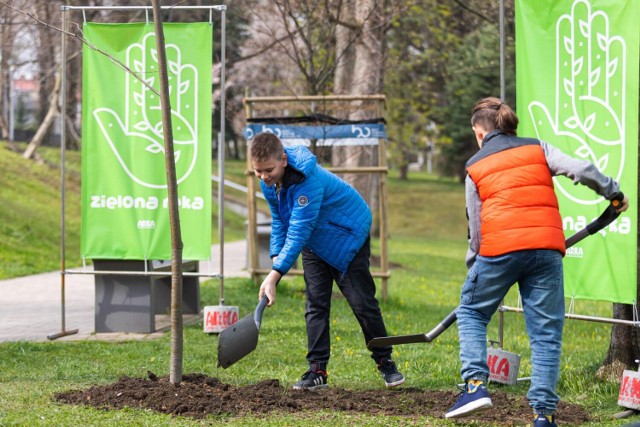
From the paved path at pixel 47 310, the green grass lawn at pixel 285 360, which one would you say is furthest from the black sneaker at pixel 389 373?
the paved path at pixel 47 310

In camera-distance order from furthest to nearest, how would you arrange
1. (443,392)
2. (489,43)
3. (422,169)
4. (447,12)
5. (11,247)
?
(422,169), (489,43), (447,12), (11,247), (443,392)

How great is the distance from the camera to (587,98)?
590 centimetres

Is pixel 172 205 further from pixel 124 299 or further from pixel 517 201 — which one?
pixel 124 299

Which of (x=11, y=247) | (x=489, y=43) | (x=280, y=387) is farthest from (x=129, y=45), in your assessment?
(x=489, y=43)

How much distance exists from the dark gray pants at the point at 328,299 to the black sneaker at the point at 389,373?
1.8 inches

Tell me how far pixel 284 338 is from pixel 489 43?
25786mm

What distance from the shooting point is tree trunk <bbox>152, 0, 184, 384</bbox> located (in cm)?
553

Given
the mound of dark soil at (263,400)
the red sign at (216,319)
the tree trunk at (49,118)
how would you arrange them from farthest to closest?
the tree trunk at (49,118) → the red sign at (216,319) → the mound of dark soil at (263,400)

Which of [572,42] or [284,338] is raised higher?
[572,42]

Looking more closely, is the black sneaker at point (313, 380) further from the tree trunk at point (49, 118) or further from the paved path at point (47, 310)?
the tree trunk at point (49, 118)

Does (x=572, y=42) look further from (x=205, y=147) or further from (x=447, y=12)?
(x=447, y=12)

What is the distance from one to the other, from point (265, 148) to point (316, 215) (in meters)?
0.54

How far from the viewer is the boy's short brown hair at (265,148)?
5547 millimetres

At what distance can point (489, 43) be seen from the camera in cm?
3259
